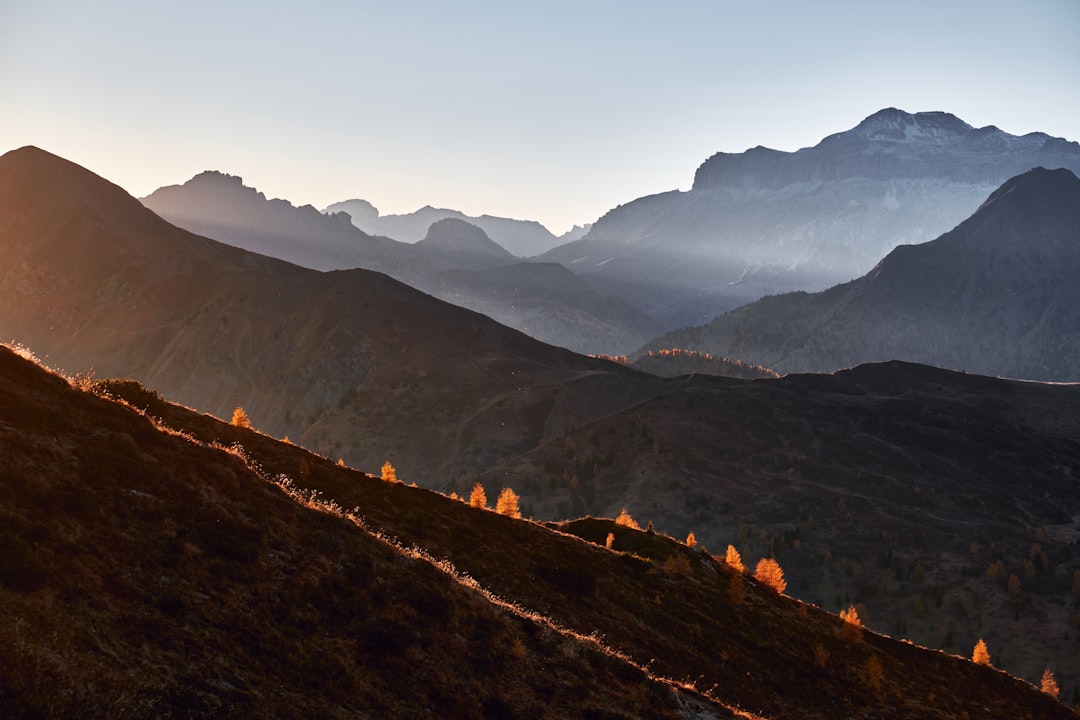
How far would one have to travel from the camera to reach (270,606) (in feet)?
56.5

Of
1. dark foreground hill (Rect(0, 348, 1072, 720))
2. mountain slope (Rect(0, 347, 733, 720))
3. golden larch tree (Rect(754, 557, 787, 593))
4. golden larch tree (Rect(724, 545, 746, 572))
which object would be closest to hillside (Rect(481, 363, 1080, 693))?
golden larch tree (Rect(754, 557, 787, 593))

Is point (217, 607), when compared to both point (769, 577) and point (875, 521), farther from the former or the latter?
point (875, 521)

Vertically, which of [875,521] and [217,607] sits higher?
[217,607]

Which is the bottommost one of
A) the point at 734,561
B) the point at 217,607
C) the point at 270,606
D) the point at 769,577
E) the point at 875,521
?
the point at 875,521

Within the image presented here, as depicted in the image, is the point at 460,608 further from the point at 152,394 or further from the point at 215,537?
the point at 152,394

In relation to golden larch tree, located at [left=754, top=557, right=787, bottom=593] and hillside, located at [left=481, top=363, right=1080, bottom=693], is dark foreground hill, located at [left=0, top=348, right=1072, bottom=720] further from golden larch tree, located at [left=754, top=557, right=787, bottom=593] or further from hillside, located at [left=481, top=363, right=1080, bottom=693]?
hillside, located at [left=481, top=363, right=1080, bottom=693]

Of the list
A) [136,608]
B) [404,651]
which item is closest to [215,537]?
[136,608]

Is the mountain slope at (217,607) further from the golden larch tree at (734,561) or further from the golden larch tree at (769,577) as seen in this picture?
the golden larch tree at (769,577)

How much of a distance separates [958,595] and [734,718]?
13489cm

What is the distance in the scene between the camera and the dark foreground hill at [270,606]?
44.2 feet

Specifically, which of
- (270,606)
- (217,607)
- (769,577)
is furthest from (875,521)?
(217,607)

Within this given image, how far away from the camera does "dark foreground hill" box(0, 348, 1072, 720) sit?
44.2ft

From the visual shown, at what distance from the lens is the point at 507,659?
1989 cm

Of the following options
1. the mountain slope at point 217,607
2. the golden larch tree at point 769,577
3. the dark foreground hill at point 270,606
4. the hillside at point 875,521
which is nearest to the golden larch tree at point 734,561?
the golden larch tree at point 769,577
